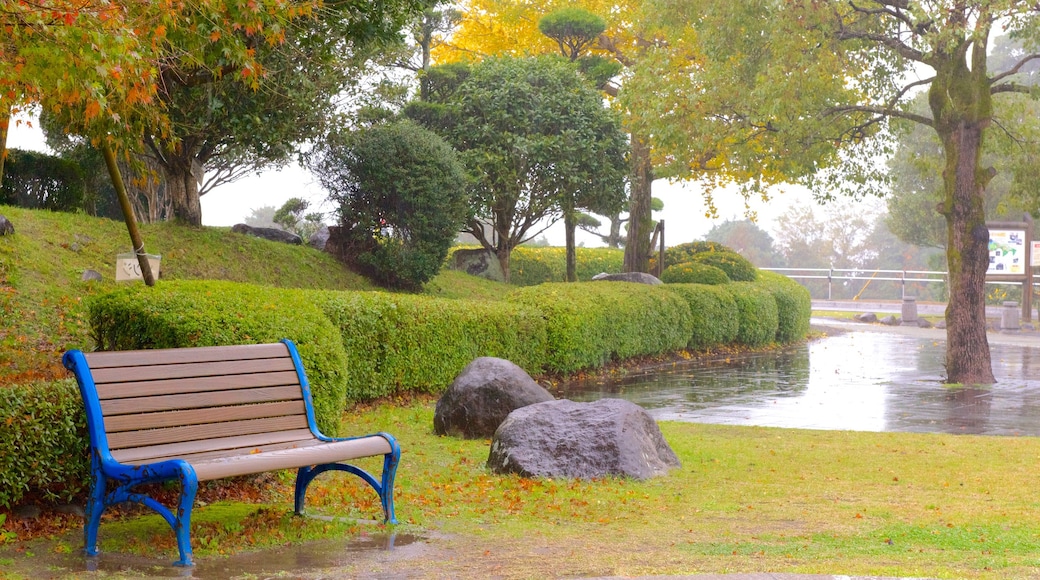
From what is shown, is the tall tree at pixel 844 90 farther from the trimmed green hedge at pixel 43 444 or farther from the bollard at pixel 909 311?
the bollard at pixel 909 311

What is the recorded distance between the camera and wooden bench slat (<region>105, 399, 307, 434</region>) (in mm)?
5246

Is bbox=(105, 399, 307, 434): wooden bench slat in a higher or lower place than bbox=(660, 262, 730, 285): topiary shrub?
lower

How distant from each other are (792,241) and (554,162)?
40.6 metres

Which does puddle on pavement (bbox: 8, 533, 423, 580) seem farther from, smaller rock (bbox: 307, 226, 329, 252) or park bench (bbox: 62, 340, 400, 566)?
smaller rock (bbox: 307, 226, 329, 252)

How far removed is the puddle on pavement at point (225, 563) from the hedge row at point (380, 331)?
787 mm

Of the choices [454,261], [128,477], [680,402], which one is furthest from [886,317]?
[128,477]

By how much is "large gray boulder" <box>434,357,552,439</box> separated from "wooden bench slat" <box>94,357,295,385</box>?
11.6 feet

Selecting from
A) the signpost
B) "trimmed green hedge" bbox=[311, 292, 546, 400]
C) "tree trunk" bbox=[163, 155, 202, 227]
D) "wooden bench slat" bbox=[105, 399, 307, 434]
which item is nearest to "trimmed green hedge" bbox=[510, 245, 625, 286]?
"tree trunk" bbox=[163, 155, 202, 227]

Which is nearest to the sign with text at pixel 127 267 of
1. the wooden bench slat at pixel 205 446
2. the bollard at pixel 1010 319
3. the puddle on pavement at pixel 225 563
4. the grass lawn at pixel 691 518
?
the grass lawn at pixel 691 518

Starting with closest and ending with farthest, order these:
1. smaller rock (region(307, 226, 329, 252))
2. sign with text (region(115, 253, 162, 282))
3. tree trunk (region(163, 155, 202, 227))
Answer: sign with text (region(115, 253, 162, 282)) < tree trunk (region(163, 155, 202, 227)) < smaller rock (region(307, 226, 329, 252))

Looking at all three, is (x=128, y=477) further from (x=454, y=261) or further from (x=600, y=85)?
(x=600, y=85)

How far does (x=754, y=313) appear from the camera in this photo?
73.2 ft

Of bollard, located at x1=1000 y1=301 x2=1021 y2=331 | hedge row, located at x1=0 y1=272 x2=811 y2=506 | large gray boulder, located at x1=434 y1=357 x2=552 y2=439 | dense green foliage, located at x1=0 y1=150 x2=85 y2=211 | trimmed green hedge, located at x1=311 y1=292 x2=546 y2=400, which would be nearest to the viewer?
hedge row, located at x1=0 y1=272 x2=811 y2=506

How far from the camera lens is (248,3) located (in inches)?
283
